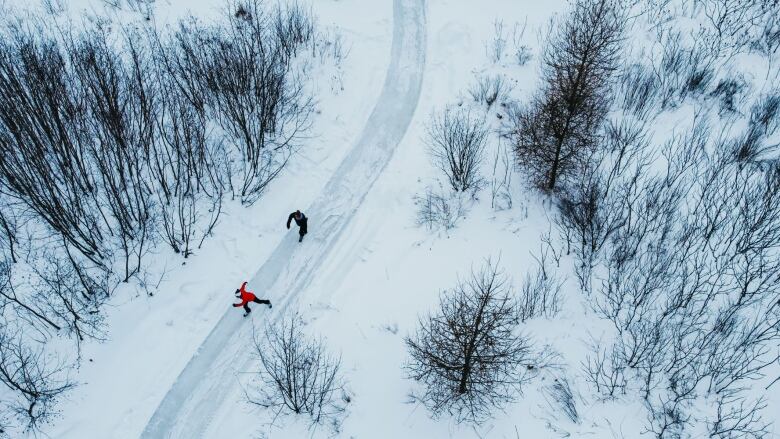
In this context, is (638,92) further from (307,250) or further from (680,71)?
(307,250)

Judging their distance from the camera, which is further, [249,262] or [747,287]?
[249,262]

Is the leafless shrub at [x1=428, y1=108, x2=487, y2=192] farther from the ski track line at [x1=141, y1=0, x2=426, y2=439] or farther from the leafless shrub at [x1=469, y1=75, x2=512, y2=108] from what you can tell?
the ski track line at [x1=141, y1=0, x2=426, y2=439]

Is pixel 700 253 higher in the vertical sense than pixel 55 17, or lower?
lower

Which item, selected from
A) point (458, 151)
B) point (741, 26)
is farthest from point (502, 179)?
point (741, 26)

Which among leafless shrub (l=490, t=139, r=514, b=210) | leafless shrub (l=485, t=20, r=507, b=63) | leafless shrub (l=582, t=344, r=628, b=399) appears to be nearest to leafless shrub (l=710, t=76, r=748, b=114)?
leafless shrub (l=490, t=139, r=514, b=210)

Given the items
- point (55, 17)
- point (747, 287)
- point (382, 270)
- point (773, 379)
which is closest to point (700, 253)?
point (747, 287)

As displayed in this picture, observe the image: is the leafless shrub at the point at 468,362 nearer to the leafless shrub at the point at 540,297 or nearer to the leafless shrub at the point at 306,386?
the leafless shrub at the point at 540,297

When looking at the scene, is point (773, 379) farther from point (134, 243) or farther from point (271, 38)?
point (271, 38)
